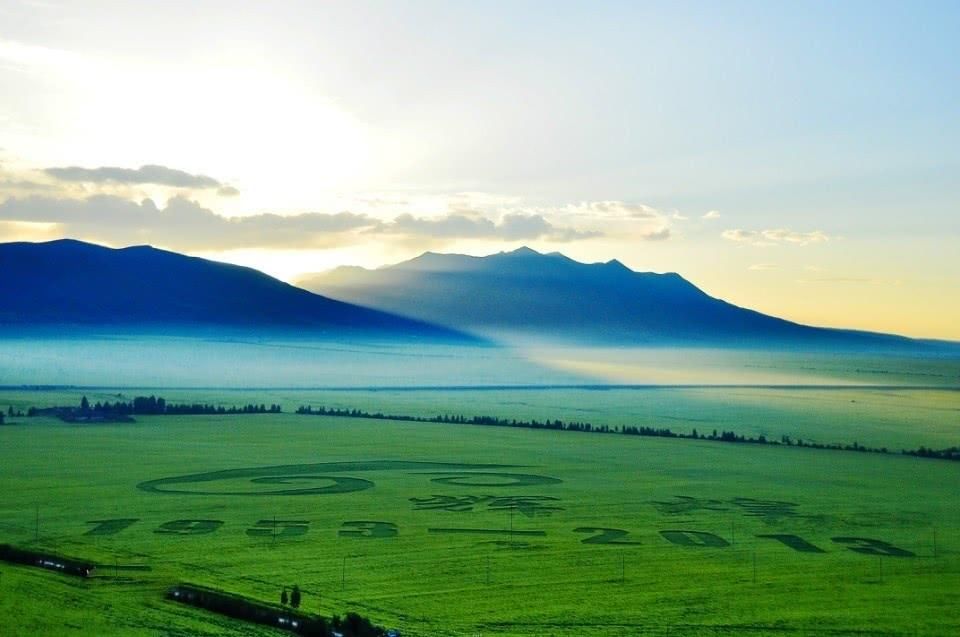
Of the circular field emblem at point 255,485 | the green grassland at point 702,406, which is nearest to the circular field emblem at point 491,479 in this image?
the circular field emblem at point 255,485

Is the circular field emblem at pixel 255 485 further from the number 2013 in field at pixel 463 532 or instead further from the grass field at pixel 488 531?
the number 2013 in field at pixel 463 532

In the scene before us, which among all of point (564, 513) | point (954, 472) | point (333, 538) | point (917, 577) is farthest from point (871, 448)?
point (333, 538)

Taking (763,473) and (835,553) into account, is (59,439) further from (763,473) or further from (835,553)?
(835,553)

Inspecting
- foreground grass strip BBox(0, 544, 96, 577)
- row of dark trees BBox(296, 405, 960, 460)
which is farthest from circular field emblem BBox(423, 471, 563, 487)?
row of dark trees BBox(296, 405, 960, 460)

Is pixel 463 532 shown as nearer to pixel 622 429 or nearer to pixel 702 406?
pixel 622 429

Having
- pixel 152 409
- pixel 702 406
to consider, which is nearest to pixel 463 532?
pixel 152 409
